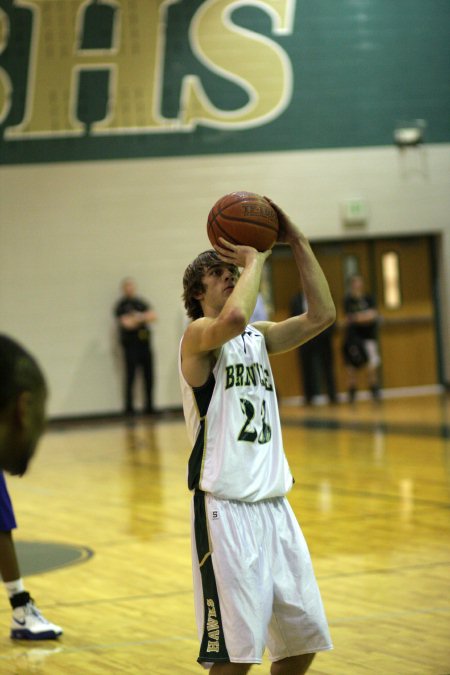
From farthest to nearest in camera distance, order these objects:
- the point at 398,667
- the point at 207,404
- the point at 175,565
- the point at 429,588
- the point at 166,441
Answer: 1. the point at 166,441
2. the point at 175,565
3. the point at 429,588
4. the point at 398,667
5. the point at 207,404

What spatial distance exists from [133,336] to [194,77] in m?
3.66

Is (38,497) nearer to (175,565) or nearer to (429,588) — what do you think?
(175,565)

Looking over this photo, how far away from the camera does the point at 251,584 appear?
314cm

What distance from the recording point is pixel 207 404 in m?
3.31

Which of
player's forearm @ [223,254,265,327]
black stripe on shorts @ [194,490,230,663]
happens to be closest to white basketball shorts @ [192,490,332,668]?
black stripe on shorts @ [194,490,230,663]

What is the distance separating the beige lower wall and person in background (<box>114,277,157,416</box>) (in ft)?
0.79

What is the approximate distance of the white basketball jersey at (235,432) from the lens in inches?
127

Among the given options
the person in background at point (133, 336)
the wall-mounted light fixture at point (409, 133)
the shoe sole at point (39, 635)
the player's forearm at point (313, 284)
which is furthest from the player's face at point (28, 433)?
the wall-mounted light fixture at point (409, 133)

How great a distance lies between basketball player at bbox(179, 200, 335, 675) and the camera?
10.3 feet

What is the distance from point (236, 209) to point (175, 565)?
3115 millimetres

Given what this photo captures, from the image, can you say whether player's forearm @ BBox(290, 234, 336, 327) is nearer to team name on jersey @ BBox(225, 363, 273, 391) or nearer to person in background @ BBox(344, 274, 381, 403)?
team name on jersey @ BBox(225, 363, 273, 391)

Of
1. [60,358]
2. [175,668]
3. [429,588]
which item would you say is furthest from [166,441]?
[175,668]

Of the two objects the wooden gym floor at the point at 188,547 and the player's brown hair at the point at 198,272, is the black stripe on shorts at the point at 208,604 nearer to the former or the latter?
the player's brown hair at the point at 198,272

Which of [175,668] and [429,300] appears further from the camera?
[429,300]
